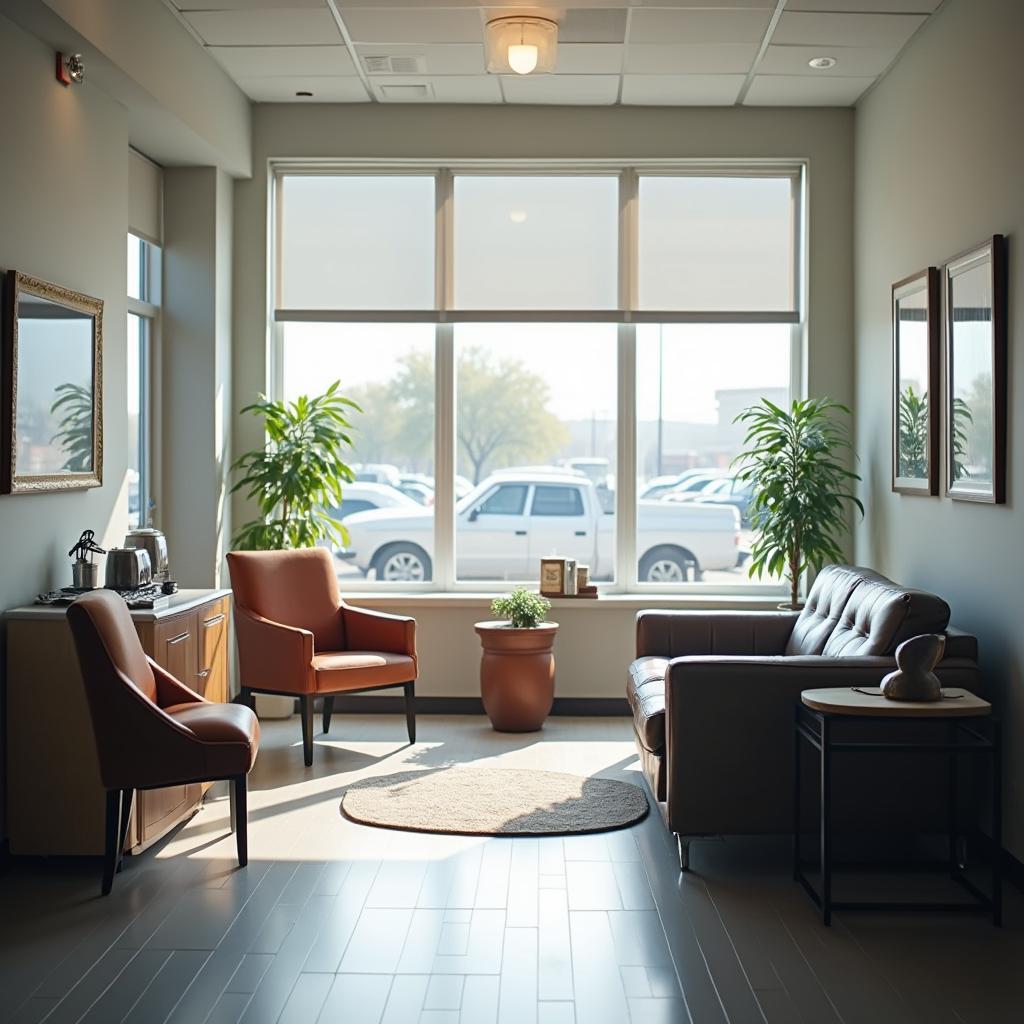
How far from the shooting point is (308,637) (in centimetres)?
579

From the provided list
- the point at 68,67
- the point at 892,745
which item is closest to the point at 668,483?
the point at 892,745

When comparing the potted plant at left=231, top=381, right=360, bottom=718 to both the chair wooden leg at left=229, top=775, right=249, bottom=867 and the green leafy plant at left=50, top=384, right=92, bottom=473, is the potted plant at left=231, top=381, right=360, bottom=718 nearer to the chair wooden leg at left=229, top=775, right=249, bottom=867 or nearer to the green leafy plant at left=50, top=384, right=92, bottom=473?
the green leafy plant at left=50, top=384, right=92, bottom=473

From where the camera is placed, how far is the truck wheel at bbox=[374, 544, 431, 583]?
713 cm

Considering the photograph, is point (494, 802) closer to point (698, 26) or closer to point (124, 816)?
point (124, 816)

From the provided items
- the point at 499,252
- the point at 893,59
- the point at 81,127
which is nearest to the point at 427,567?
the point at 499,252

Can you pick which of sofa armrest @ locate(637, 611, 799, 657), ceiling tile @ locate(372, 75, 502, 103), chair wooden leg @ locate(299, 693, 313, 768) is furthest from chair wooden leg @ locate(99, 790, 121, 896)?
ceiling tile @ locate(372, 75, 502, 103)

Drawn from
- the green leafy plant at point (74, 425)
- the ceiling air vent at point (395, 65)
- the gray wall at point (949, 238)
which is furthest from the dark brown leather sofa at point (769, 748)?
the ceiling air vent at point (395, 65)

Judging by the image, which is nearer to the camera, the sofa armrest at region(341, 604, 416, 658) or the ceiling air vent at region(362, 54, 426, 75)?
the ceiling air vent at region(362, 54, 426, 75)

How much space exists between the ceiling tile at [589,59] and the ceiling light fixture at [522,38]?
318 mm

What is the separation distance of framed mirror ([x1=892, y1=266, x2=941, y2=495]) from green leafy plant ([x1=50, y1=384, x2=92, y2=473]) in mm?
3538

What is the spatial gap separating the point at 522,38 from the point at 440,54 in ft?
2.15

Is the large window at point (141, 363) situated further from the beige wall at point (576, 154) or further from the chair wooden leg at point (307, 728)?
the chair wooden leg at point (307, 728)

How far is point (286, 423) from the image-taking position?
672 cm

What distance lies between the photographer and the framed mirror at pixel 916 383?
527 centimetres
